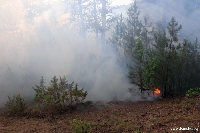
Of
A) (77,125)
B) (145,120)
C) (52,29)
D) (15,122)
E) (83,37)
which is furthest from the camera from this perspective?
(52,29)

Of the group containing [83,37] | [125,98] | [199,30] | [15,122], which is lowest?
[15,122]

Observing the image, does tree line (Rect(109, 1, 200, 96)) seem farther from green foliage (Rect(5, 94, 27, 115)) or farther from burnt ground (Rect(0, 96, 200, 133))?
green foliage (Rect(5, 94, 27, 115))

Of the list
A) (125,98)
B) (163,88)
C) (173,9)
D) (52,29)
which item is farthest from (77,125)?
(173,9)

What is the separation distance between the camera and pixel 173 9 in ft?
155

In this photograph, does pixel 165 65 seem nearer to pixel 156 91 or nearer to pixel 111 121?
pixel 156 91

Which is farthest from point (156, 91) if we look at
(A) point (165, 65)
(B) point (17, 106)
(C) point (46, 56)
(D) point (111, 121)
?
(C) point (46, 56)

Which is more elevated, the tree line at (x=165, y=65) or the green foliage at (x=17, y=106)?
the tree line at (x=165, y=65)

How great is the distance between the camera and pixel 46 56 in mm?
24203

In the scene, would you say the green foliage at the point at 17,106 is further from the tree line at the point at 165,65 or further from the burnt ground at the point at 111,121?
the tree line at the point at 165,65

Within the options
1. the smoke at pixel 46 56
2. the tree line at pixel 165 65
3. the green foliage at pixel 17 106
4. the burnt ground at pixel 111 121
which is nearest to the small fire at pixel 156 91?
the tree line at pixel 165 65

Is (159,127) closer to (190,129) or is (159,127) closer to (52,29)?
(190,129)

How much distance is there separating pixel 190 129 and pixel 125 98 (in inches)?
405

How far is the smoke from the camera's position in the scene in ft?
63.1

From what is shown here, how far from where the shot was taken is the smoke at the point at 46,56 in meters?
19.2
